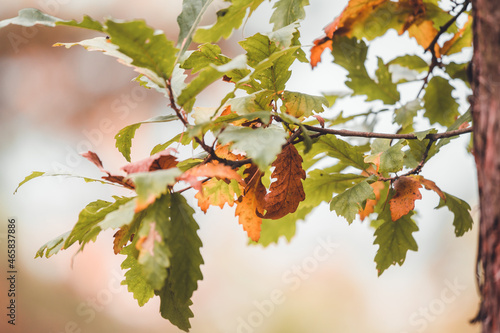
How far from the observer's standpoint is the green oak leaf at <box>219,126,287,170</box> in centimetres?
46

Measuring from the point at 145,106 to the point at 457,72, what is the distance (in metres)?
2.11

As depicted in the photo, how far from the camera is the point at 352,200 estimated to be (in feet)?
2.20

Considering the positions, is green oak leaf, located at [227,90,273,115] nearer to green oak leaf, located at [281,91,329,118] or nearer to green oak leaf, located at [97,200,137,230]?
green oak leaf, located at [281,91,329,118]

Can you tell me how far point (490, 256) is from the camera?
16.1 inches

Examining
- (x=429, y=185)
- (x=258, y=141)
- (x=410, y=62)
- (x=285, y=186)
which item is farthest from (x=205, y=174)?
(x=410, y=62)

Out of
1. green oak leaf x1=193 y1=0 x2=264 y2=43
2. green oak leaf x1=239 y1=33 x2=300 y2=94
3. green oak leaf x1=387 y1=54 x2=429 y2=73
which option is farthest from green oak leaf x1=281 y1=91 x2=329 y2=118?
green oak leaf x1=387 y1=54 x2=429 y2=73

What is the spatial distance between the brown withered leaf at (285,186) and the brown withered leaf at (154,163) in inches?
6.3

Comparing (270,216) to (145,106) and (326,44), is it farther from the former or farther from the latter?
(145,106)

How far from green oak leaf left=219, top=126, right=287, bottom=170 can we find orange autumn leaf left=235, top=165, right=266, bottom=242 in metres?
0.13

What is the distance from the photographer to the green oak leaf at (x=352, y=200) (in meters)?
0.66

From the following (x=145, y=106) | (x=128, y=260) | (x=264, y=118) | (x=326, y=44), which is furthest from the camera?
(x=145, y=106)

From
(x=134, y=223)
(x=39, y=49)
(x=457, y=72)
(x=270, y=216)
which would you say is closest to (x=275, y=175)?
(x=270, y=216)

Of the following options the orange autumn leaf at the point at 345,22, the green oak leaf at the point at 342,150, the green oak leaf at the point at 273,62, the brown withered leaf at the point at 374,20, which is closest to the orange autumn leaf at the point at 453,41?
the brown withered leaf at the point at 374,20

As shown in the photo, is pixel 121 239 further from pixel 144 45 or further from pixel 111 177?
pixel 144 45
